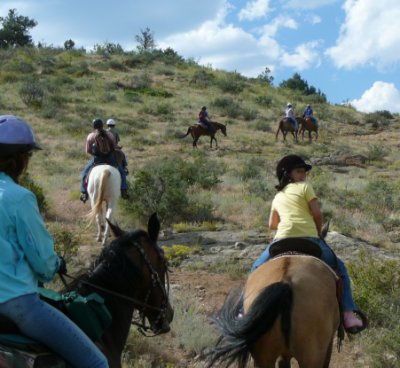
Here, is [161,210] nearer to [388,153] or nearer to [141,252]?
[141,252]

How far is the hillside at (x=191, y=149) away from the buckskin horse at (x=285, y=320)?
1.72m

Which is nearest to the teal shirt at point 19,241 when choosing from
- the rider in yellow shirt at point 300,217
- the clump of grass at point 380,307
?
the rider in yellow shirt at point 300,217

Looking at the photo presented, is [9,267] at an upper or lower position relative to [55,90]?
lower

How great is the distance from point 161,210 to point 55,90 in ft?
94.7

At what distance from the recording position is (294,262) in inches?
189

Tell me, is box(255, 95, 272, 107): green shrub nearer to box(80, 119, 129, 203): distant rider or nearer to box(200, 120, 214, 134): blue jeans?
box(200, 120, 214, 134): blue jeans

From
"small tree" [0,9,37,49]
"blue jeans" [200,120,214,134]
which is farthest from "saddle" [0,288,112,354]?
"small tree" [0,9,37,49]

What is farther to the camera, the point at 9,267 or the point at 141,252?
the point at 141,252

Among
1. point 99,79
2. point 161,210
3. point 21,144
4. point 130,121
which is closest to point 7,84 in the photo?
point 99,79

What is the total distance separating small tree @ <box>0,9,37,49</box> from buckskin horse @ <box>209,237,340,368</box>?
67095mm

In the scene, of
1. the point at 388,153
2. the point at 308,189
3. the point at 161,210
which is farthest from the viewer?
the point at 388,153

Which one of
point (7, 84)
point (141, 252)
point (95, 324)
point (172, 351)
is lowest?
point (172, 351)

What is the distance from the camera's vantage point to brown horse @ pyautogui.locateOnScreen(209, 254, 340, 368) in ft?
14.3

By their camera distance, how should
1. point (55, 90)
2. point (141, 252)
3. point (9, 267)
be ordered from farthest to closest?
point (55, 90)
point (141, 252)
point (9, 267)
